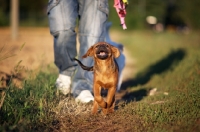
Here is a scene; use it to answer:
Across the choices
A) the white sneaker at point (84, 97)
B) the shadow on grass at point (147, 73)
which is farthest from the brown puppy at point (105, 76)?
the shadow on grass at point (147, 73)

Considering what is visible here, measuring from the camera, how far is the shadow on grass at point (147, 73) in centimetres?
522

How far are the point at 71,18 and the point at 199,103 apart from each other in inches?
74.9

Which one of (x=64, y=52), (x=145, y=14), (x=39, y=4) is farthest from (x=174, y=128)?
(x=39, y=4)

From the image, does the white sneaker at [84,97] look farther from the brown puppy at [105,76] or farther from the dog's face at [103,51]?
the dog's face at [103,51]

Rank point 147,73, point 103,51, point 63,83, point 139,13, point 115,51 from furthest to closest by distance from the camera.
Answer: point 139,13
point 147,73
point 63,83
point 115,51
point 103,51

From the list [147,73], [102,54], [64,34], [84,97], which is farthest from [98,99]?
[147,73]

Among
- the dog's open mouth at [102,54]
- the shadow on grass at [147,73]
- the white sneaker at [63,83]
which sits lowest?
the shadow on grass at [147,73]

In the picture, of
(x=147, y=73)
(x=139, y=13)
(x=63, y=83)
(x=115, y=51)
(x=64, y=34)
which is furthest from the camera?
(x=139, y=13)

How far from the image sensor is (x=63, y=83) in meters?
4.61

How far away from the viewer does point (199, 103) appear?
381cm

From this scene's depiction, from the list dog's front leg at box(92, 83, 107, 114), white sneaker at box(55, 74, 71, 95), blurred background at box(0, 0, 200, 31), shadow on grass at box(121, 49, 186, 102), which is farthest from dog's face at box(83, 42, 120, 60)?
blurred background at box(0, 0, 200, 31)

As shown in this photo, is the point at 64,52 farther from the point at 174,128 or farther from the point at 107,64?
the point at 174,128

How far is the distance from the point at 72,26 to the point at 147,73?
Result: 364 centimetres

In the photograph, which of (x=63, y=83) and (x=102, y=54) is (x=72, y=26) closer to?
(x=63, y=83)
